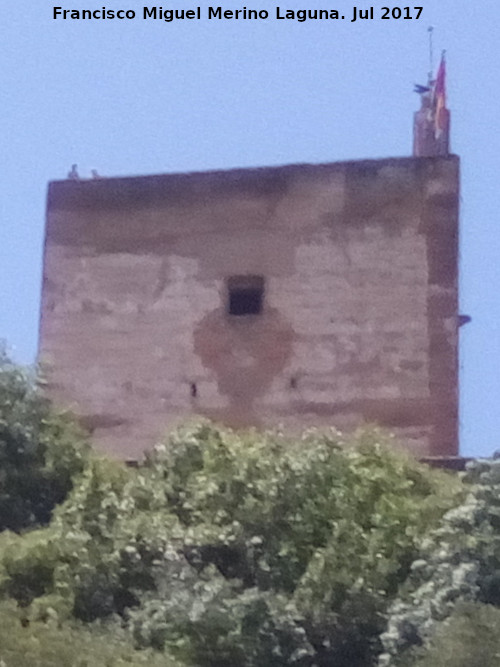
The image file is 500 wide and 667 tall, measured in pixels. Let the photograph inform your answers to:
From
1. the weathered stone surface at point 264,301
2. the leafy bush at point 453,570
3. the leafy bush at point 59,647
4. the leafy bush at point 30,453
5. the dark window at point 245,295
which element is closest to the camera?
the leafy bush at point 59,647

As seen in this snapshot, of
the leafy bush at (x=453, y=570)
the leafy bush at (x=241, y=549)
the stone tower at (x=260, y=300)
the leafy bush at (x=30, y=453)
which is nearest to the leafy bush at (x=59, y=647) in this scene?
the leafy bush at (x=241, y=549)

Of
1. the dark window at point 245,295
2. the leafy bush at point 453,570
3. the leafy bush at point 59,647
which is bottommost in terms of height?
the leafy bush at point 59,647

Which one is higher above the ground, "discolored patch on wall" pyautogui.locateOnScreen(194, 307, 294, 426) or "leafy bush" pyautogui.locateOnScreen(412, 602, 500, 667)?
"discolored patch on wall" pyautogui.locateOnScreen(194, 307, 294, 426)

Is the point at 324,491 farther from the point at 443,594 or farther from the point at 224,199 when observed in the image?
the point at 224,199

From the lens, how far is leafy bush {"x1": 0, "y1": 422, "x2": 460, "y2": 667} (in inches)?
444

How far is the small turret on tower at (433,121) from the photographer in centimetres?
2128

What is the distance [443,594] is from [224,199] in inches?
388

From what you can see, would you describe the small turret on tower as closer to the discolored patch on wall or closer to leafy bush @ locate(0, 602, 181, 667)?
the discolored patch on wall

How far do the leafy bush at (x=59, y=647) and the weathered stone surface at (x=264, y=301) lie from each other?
25.8ft

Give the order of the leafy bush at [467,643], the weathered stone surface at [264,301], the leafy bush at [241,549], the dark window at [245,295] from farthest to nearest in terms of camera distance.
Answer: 1. the dark window at [245,295]
2. the weathered stone surface at [264,301]
3. the leafy bush at [241,549]
4. the leafy bush at [467,643]

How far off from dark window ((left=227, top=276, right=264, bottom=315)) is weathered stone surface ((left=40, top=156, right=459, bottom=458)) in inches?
2.7

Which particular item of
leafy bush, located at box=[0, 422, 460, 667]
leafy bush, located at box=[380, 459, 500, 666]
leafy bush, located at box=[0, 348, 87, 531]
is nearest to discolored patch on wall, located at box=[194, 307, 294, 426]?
leafy bush, located at box=[0, 348, 87, 531]

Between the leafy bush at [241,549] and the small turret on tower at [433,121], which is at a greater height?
the small turret on tower at [433,121]

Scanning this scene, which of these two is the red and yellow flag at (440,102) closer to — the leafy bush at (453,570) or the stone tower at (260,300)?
the stone tower at (260,300)
